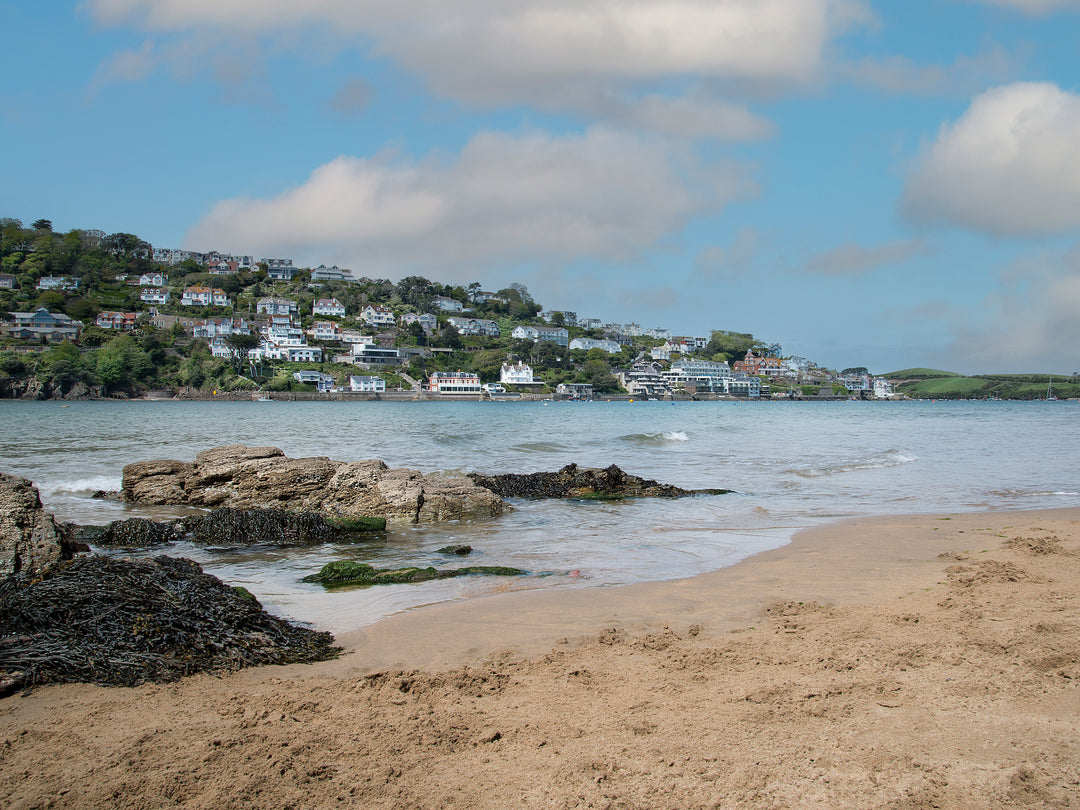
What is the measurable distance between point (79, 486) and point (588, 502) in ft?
37.9

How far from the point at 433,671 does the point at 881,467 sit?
1931cm

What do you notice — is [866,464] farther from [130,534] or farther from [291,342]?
[291,342]

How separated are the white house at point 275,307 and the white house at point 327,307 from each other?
24.0 ft

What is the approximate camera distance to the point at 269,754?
347cm

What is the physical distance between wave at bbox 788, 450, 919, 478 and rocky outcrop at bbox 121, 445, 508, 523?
10.7m

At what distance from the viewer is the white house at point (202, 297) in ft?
478

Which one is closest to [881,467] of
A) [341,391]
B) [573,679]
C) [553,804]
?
[573,679]

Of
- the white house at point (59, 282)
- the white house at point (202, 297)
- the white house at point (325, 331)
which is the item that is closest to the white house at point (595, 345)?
the white house at point (325, 331)

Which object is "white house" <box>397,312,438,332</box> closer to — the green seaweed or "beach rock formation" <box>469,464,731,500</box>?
"beach rock formation" <box>469,464,731,500</box>

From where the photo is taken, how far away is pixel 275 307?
147000mm

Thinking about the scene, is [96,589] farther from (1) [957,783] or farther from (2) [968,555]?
(2) [968,555]

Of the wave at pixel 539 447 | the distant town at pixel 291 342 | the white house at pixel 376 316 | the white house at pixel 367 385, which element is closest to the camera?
the wave at pixel 539 447

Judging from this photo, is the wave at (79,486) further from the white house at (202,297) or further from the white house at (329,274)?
the white house at (329,274)

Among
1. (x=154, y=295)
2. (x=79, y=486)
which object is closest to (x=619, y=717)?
(x=79, y=486)
